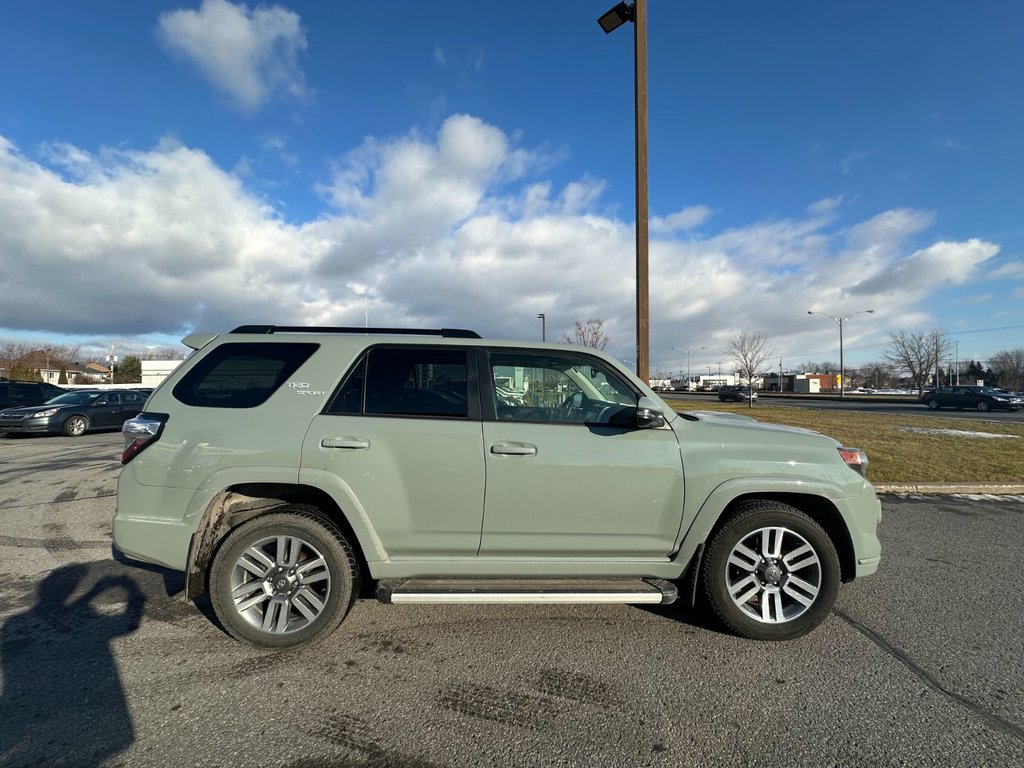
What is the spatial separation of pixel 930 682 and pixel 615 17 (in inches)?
330

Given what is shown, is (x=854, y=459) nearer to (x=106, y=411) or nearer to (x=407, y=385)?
(x=407, y=385)

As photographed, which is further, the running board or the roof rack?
the roof rack

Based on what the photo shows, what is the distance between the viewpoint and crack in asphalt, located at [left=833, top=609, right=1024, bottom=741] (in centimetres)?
242

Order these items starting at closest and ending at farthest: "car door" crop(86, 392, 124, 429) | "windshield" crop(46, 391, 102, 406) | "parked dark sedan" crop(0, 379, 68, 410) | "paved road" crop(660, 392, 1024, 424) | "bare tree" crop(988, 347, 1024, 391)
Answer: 1. "windshield" crop(46, 391, 102, 406)
2. "car door" crop(86, 392, 124, 429)
3. "parked dark sedan" crop(0, 379, 68, 410)
4. "paved road" crop(660, 392, 1024, 424)
5. "bare tree" crop(988, 347, 1024, 391)

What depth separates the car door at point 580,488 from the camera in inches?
122

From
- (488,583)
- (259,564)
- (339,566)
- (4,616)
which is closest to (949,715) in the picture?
(488,583)

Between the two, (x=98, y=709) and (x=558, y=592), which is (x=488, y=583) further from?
(x=98, y=709)

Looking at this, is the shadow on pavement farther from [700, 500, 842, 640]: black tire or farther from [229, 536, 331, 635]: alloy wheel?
[700, 500, 842, 640]: black tire

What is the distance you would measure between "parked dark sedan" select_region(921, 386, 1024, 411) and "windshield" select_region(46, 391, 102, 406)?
40.7 m

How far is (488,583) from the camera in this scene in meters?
3.10

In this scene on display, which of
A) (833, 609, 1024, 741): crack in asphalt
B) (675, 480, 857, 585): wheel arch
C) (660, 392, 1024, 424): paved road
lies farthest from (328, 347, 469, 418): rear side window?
(660, 392, 1024, 424): paved road

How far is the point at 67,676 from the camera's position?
9.09 ft

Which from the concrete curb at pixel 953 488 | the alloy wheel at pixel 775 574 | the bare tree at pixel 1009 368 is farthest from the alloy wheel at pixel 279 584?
the bare tree at pixel 1009 368

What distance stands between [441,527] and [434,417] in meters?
0.66
